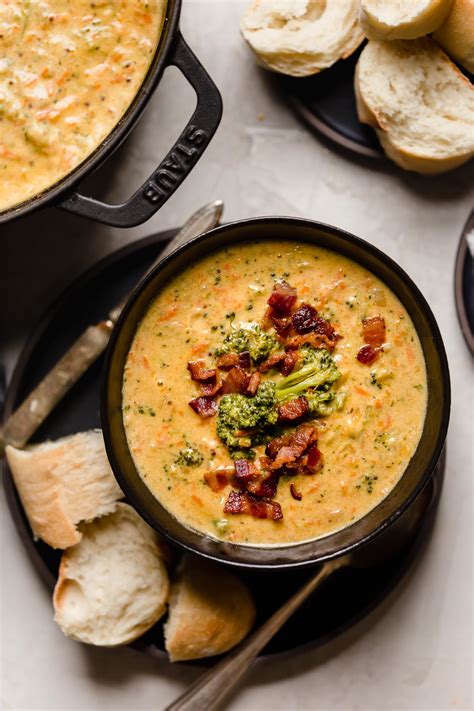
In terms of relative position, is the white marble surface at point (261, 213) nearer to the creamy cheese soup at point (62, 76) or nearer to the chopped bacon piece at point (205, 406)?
the creamy cheese soup at point (62, 76)

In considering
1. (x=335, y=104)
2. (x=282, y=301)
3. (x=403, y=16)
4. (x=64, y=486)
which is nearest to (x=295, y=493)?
(x=282, y=301)

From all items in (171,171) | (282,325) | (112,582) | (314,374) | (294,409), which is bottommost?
(112,582)

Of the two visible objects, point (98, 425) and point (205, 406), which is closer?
point (205, 406)

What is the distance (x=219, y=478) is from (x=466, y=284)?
1.41 meters

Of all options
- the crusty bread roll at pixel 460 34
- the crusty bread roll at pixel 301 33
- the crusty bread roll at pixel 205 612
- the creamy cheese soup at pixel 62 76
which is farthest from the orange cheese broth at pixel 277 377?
the crusty bread roll at pixel 460 34

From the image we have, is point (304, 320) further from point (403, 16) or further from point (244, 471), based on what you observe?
point (403, 16)

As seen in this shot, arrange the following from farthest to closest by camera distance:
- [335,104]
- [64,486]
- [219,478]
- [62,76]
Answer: [335,104]
[64,486]
[62,76]
[219,478]

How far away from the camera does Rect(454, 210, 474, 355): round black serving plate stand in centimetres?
372

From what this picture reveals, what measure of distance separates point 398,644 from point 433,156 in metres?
2.09

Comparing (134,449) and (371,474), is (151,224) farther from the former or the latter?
(371,474)

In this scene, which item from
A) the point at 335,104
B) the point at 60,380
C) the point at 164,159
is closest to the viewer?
the point at 164,159

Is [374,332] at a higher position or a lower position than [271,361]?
higher

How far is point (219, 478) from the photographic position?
3.18 meters

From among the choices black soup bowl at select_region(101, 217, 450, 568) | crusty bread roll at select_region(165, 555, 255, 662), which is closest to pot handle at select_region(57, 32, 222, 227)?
black soup bowl at select_region(101, 217, 450, 568)
